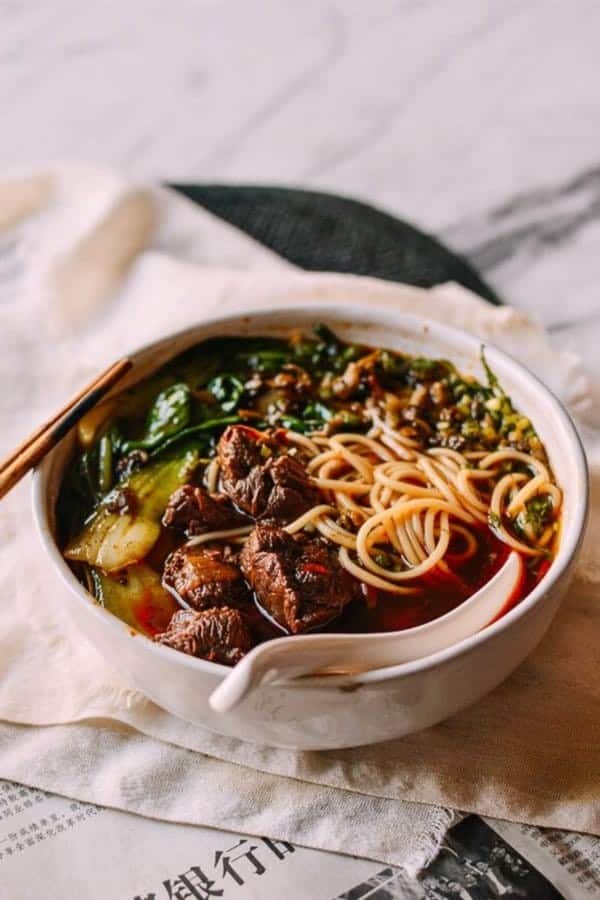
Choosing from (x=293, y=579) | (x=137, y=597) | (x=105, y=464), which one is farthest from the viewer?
(x=105, y=464)

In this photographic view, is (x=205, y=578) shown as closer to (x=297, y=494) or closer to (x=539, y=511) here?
(x=297, y=494)

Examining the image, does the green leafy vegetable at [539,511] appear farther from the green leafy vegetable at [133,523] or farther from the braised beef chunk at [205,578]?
the green leafy vegetable at [133,523]

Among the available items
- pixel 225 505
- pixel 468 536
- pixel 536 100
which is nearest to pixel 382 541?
pixel 468 536

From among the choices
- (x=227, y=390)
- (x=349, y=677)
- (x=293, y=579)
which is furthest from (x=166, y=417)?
(x=349, y=677)

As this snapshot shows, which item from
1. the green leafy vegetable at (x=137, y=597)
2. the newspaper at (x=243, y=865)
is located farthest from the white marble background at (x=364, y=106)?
the newspaper at (x=243, y=865)

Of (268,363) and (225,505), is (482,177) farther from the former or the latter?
(225,505)
